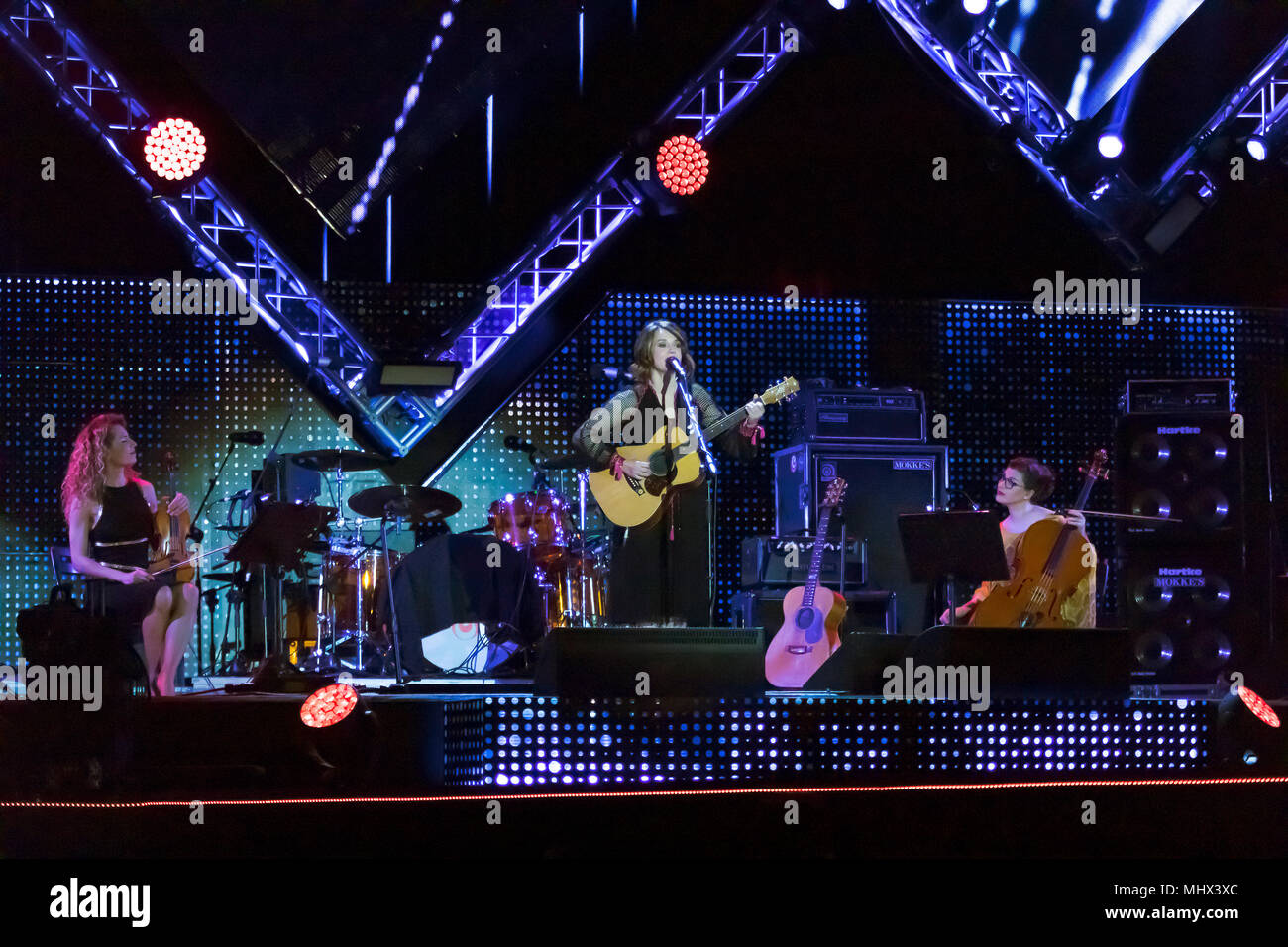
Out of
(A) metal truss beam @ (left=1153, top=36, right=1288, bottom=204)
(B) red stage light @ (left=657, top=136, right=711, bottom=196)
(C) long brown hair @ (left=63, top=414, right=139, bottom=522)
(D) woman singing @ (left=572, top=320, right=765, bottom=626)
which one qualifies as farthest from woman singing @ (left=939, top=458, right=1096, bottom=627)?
(C) long brown hair @ (left=63, top=414, right=139, bottom=522)

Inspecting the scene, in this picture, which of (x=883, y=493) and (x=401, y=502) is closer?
(x=401, y=502)

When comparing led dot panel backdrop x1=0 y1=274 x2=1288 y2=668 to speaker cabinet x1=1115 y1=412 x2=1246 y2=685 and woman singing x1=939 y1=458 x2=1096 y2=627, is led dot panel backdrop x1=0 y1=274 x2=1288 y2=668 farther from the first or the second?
woman singing x1=939 y1=458 x2=1096 y2=627

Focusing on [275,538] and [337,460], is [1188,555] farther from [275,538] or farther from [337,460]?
[275,538]

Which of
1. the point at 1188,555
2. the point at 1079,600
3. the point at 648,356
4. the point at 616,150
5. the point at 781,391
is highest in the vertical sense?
the point at 616,150

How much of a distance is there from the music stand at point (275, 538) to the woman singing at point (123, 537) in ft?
1.86

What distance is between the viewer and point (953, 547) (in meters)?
5.96

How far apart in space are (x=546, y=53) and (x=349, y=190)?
153 cm

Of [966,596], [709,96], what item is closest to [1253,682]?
[966,596]

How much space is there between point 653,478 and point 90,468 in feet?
8.94

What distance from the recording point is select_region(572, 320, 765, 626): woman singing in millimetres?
6582

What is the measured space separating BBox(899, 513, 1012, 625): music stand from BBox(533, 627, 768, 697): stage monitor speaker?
2.73 feet

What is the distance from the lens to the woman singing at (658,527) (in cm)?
658

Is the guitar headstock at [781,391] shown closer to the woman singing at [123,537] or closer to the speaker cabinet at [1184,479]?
the speaker cabinet at [1184,479]

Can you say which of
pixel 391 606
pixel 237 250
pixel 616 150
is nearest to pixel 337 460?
pixel 391 606
